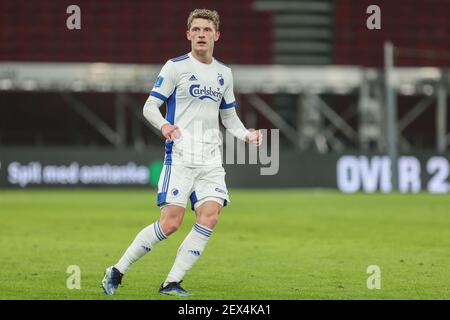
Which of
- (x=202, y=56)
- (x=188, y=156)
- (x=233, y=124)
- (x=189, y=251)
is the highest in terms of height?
(x=202, y=56)

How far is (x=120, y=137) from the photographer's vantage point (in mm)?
41281

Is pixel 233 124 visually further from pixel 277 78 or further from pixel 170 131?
pixel 277 78

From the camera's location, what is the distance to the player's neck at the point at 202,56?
10.4m

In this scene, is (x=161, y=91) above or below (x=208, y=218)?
above

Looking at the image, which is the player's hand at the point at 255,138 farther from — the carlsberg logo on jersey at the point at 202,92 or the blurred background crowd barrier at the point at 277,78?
the blurred background crowd barrier at the point at 277,78

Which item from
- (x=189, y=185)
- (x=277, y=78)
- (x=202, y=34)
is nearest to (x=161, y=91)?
(x=202, y=34)

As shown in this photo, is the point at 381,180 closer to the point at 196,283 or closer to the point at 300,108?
the point at 300,108

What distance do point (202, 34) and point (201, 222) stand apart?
1672 mm

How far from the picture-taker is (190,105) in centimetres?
1045

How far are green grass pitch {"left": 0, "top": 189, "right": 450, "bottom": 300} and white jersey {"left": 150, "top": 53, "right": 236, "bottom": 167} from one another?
1280mm

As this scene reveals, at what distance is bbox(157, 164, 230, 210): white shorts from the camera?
10.3 m

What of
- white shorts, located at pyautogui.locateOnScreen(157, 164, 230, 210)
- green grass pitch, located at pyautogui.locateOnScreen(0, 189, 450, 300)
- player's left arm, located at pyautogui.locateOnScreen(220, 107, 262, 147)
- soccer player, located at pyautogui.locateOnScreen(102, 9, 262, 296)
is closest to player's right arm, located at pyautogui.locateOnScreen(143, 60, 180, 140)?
soccer player, located at pyautogui.locateOnScreen(102, 9, 262, 296)

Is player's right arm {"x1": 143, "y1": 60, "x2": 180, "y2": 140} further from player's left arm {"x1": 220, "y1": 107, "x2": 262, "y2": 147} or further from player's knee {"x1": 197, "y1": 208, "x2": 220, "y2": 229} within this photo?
player's knee {"x1": 197, "y1": 208, "x2": 220, "y2": 229}

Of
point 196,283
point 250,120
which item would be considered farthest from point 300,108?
point 196,283
